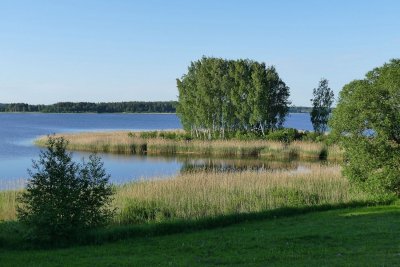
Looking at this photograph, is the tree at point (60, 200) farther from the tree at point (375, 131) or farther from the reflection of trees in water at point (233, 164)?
the reflection of trees in water at point (233, 164)

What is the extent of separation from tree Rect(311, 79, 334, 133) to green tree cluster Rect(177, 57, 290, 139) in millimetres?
4230

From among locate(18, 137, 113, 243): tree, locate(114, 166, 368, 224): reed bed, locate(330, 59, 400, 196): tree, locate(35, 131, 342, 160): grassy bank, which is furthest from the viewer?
locate(35, 131, 342, 160): grassy bank

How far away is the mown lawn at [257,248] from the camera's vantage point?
9594mm

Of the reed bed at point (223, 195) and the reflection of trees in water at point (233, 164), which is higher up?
the reed bed at point (223, 195)

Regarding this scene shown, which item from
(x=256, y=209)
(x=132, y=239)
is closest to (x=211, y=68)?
(x=256, y=209)

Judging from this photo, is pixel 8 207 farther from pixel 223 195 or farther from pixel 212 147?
pixel 212 147

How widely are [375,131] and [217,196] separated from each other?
19.7ft

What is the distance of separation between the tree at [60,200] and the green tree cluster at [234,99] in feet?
130

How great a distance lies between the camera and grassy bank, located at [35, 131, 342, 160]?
43.2m

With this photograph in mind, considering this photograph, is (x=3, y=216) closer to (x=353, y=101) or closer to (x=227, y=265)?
(x=227, y=265)

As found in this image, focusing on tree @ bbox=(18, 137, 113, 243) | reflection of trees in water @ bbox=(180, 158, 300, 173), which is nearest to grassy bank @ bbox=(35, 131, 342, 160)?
reflection of trees in water @ bbox=(180, 158, 300, 173)

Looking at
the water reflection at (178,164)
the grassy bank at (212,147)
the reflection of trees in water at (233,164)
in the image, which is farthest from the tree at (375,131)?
the grassy bank at (212,147)

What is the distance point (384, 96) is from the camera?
1788 cm

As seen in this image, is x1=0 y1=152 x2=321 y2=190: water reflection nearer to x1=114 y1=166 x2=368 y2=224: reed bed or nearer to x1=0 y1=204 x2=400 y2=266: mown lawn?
x1=114 y1=166 x2=368 y2=224: reed bed
